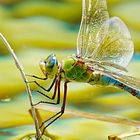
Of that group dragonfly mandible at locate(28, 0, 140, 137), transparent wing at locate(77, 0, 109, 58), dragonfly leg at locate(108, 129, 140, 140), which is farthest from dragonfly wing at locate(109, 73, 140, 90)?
dragonfly leg at locate(108, 129, 140, 140)

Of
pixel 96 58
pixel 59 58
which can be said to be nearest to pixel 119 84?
pixel 96 58

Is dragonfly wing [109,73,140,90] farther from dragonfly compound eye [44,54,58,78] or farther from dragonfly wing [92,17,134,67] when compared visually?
dragonfly compound eye [44,54,58,78]

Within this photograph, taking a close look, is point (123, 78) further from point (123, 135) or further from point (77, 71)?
point (123, 135)

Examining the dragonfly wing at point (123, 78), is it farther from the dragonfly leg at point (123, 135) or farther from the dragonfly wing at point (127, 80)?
the dragonfly leg at point (123, 135)

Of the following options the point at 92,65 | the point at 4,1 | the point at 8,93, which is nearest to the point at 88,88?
the point at 92,65

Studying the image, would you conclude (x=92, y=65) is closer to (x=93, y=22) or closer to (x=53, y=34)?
(x=93, y=22)

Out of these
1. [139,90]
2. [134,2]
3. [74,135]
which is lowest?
[74,135]

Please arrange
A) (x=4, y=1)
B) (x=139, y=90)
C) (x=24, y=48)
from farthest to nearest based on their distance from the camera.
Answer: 1. (x=4, y=1)
2. (x=24, y=48)
3. (x=139, y=90)
